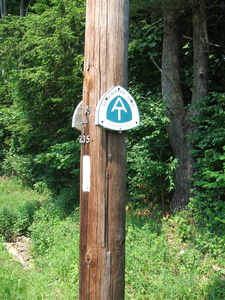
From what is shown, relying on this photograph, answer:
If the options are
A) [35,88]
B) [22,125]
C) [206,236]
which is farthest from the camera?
[22,125]

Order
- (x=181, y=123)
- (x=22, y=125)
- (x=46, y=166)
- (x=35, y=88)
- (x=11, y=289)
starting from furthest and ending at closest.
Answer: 1. (x=46, y=166)
2. (x=22, y=125)
3. (x=35, y=88)
4. (x=181, y=123)
5. (x=11, y=289)

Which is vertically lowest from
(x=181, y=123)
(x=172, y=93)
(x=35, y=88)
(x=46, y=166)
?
(x=46, y=166)

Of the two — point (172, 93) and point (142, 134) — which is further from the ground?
point (172, 93)

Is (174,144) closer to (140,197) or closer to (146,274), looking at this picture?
(140,197)

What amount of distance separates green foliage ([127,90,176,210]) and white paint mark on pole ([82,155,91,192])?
4115mm

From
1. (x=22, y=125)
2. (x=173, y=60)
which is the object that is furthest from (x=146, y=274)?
(x=22, y=125)

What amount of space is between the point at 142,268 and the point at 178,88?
403 cm

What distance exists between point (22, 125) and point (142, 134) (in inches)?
206

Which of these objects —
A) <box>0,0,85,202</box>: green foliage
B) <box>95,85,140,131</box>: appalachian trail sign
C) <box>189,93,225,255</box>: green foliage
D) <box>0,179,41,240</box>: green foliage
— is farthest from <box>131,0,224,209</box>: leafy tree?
<box>95,85,140,131</box>: appalachian trail sign

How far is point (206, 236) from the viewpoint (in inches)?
211

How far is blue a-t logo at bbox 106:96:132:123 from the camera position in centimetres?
222

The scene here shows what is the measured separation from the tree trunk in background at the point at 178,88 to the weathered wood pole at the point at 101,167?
4.49m

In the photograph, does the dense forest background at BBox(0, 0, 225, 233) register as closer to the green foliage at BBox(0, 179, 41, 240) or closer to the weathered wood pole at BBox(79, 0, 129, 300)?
the green foliage at BBox(0, 179, 41, 240)

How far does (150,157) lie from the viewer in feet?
23.3
